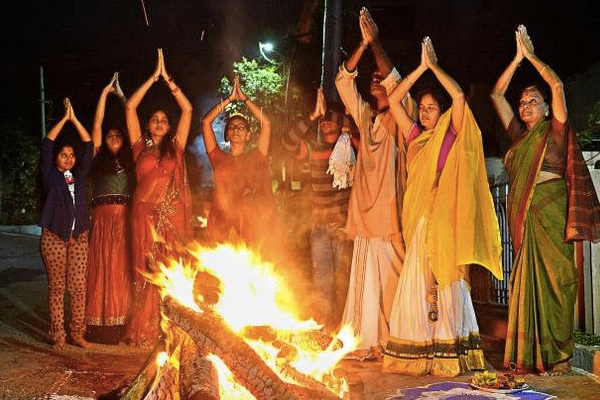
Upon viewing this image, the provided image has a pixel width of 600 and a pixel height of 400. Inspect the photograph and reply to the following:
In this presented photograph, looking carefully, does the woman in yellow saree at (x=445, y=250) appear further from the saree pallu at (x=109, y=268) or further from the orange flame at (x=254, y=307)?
the saree pallu at (x=109, y=268)

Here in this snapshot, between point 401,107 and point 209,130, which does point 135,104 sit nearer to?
point 209,130

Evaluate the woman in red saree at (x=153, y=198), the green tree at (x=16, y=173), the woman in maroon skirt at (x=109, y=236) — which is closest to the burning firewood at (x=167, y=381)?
the woman in red saree at (x=153, y=198)

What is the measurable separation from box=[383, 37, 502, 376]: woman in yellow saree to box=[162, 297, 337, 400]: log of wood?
1663 millimetres

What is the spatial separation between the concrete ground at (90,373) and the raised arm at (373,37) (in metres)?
2.73

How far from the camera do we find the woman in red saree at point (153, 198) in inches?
262

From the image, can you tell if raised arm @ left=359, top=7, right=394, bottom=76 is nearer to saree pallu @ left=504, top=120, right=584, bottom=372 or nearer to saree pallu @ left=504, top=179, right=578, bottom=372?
saree pallu @ left=504, top=120, right=584, bottom=372

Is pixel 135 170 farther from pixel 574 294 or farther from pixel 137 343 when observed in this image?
pixel 574 294

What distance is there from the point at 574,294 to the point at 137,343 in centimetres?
416

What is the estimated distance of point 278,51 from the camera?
1986 centimetres

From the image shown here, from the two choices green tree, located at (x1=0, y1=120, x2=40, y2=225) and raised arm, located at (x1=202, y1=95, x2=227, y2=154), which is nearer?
→ raised arm, located at (x1=202, y1=95, x2=227, y2=154)

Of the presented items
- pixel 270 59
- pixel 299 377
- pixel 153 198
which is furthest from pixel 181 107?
pixel 270 59

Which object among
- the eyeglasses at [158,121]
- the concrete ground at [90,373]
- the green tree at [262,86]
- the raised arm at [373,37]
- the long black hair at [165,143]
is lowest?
the concrete ground at [90,373]

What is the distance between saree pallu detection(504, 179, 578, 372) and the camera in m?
5.35

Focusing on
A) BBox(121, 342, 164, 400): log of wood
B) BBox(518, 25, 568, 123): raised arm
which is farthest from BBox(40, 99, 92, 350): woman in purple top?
BBox(518, 25, 568, 123): raised arm
